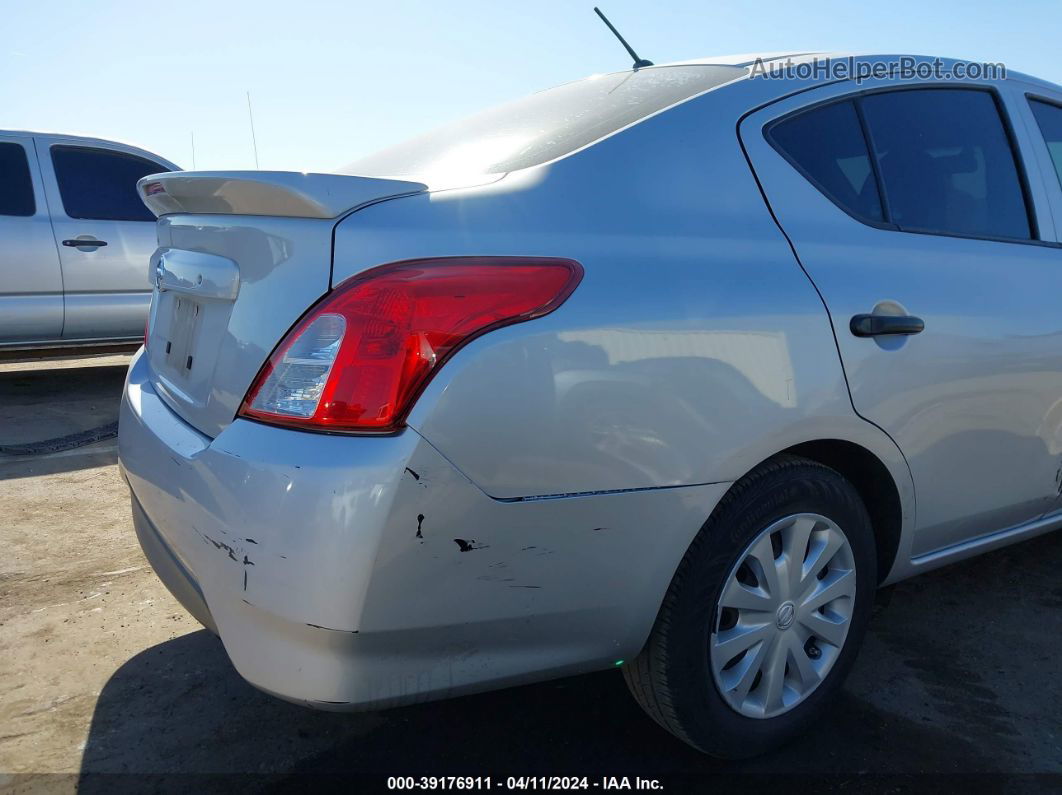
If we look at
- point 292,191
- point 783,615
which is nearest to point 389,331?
point 292,191

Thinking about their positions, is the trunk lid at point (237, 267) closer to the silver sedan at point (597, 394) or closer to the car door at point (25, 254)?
the silver sedan at point (597, 394)

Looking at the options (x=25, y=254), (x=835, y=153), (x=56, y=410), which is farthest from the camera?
(x=25, y=254)

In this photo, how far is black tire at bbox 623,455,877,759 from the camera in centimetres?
189

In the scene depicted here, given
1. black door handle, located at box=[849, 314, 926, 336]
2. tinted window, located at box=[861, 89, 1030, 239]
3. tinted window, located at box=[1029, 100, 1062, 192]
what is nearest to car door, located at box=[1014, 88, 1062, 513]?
tinted window, located at box=[1029, 100, 1062, 192]

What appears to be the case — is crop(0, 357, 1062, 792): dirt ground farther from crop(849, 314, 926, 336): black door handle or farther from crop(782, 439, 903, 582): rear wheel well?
crop(849, 314, 926, 336): black door handle

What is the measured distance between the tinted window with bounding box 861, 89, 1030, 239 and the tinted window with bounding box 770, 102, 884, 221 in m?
0.07

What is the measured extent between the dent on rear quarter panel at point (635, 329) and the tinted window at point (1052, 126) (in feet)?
4.42

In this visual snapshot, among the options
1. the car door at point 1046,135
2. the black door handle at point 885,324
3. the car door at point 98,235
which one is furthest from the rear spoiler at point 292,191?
the car door at point 98,235

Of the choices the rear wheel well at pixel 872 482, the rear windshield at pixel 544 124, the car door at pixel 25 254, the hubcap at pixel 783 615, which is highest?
the rear windshield at pixel 544 124

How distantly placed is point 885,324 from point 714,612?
29.4 inches

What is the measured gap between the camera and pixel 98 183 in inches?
253

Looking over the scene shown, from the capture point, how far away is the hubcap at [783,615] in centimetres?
201

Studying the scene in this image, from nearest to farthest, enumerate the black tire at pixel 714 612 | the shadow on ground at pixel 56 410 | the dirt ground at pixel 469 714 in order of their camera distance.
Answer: the black tire at pixel 714 612, the dirt ground at pixel 469 714, the shadow on ground at pixel 56 410

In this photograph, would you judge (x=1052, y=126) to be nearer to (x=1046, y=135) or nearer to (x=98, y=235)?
(x=1046, y=135)
